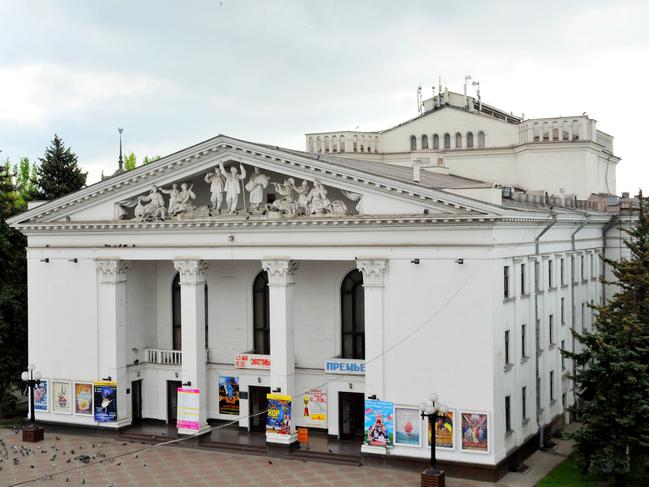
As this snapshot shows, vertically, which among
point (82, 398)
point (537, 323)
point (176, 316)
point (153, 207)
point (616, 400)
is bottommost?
point (82, 398)

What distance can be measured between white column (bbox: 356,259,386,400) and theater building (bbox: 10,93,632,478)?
0.20ft

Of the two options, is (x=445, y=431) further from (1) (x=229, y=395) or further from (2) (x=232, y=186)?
(2) (x=232, y=186)

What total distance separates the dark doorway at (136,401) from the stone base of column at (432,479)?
14704 millimetres

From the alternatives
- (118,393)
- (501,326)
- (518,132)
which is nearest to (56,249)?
(118,393)

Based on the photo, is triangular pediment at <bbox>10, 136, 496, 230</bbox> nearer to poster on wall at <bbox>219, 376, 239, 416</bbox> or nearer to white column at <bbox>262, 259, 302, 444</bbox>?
white column at <bbox>262, 259, 302, 444</bbox>

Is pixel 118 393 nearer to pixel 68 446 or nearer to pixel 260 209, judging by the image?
pixel 68 446

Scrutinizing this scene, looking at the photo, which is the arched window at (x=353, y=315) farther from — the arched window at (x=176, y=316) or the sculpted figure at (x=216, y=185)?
the arched window at (x=176, y=316)

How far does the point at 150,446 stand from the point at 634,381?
18771 mm

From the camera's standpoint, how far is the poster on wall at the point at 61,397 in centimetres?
3519

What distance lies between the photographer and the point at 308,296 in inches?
1321

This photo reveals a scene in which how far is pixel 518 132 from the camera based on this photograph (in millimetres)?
49062

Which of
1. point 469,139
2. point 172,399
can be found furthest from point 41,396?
point 469,139

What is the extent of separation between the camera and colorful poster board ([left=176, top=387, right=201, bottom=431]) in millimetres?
32562

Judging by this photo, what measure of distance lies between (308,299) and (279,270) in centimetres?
301
